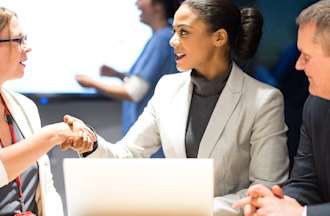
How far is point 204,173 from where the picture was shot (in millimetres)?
1548

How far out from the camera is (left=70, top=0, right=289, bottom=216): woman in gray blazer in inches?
85.0

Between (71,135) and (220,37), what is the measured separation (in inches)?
28.3

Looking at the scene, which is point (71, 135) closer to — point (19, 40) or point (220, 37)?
point (19, 40)

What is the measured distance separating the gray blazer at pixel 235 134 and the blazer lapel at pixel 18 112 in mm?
272

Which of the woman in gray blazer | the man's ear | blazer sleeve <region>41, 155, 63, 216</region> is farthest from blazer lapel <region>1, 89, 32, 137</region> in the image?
the man's ear

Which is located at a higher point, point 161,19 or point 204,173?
point 161,19

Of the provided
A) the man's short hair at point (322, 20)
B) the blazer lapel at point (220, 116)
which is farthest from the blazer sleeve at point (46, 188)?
the man's short hair at point (322, 20)

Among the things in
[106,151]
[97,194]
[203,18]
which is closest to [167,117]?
[106,151]

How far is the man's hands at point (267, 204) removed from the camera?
169cm

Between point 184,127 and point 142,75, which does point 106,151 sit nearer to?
point 184,127

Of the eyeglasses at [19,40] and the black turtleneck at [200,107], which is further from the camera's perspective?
the black turtleneck at [200,107]

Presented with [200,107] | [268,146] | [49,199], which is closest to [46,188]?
[49,199]

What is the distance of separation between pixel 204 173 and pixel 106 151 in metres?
0.81

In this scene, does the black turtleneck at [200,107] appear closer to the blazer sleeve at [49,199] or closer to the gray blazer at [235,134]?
the gray blazer at [235,134]
